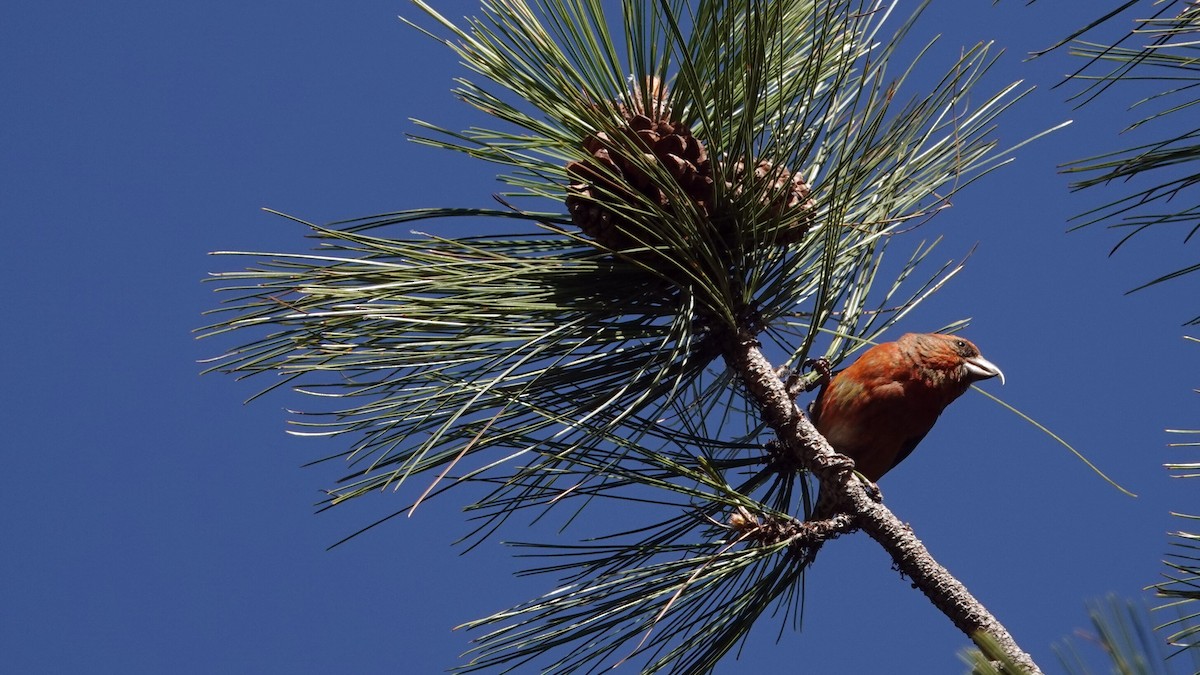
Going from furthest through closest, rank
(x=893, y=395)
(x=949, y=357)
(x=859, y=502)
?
(x=949, y=357) → (x=893, y=395) → (x=859, y=502)

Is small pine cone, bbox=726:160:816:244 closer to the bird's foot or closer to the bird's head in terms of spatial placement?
the bird's foot

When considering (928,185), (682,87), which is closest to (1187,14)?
(928,185)

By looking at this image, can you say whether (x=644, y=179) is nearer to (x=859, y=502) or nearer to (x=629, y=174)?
(x=629, y=174)

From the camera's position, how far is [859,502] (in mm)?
2166

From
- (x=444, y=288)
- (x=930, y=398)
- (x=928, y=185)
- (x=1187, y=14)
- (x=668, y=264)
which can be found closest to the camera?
(x=1187, y=14)

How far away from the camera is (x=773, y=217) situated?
224 cm

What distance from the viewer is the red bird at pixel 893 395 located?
3.32 m

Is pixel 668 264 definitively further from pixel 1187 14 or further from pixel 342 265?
pixel 1187 14

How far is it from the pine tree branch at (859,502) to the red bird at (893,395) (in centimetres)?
98

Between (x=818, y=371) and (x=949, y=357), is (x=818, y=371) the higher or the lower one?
the higher one

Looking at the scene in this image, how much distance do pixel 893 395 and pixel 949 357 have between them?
0.29 metres

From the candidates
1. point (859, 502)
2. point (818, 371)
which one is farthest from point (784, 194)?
point (859, 502)

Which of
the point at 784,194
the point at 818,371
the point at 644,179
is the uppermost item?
the point at 644,179

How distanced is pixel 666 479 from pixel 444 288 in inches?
24.1
